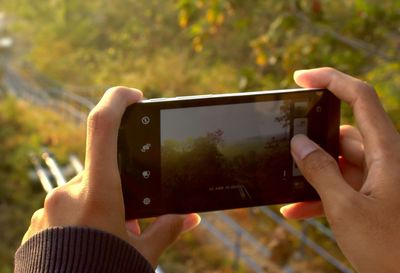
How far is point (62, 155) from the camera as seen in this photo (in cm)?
712

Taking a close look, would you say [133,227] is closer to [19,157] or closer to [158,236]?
[158,236]

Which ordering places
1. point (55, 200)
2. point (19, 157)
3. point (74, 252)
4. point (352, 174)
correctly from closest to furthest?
point (74, 252), point (55, 200), point (352, 174), point (19, 157)

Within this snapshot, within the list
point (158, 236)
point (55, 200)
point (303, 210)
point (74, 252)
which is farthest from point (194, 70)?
point (74, 252)

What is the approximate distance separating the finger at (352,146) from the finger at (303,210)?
15cm

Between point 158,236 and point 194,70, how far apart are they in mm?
9830

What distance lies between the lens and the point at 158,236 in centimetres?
131

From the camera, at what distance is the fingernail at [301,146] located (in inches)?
55.7

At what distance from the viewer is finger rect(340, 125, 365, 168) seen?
1.51m

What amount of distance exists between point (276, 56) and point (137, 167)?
2.66 m

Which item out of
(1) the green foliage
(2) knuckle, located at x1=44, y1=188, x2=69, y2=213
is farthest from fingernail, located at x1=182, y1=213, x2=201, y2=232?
(1) the green foliage

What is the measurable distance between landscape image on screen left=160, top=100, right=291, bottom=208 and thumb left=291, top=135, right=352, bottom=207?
5 cm

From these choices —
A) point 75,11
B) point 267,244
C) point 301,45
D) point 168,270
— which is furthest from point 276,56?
point 75,11

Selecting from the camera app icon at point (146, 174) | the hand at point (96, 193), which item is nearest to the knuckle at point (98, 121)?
the hand at point (96, 193)

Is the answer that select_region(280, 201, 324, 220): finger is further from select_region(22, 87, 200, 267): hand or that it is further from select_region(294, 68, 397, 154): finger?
select_region(22, 87, 200, 267): hand
